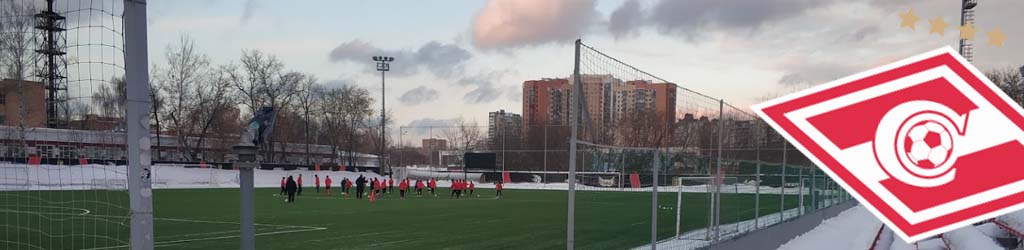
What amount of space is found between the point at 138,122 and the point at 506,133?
53.1 m

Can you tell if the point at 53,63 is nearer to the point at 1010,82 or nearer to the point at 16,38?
the point at 16,38

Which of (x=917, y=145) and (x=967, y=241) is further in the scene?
(x=967, y=241)

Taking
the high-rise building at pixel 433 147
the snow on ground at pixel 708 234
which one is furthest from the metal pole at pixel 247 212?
the high-rise building at pixel 433 147

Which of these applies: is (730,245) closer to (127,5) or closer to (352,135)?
(127,5)

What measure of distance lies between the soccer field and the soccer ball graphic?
4.87 metres

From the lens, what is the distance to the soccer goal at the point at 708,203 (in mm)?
11875

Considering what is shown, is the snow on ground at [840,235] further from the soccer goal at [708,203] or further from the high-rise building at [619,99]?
the high-rise building at [619,99]

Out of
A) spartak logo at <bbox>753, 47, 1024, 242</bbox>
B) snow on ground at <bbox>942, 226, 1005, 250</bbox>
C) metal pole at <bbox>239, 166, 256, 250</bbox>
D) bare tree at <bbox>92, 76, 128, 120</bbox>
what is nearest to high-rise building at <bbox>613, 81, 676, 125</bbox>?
spartak logo at <bbox>753, 47, 1024, 242</bbox>

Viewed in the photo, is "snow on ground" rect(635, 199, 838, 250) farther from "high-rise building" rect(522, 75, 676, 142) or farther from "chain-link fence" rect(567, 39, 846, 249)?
"high-rise building" rect(522, 75, 676, 142)

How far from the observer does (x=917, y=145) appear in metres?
4.30

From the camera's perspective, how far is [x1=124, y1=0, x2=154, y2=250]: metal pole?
14.3ft

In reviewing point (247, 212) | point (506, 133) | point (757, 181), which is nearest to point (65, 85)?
point (247, 212)

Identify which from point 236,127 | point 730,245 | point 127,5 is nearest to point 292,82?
point 236,127

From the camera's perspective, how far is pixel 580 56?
7.00 meters
